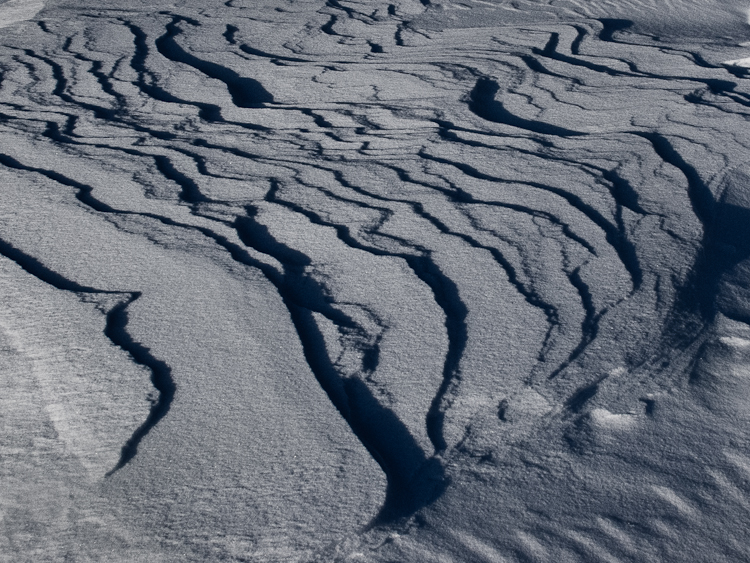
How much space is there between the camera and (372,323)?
7.86 feet

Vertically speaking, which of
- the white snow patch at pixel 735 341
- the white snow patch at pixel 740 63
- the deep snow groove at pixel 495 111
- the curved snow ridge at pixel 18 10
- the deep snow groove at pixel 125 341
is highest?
the white snow patch at pixel 740 63

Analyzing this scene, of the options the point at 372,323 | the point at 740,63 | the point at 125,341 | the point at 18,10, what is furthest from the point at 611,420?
the point at 18,10

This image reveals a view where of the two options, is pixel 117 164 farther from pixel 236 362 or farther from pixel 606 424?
pixel 606 424

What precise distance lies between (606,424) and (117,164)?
2.39 metres

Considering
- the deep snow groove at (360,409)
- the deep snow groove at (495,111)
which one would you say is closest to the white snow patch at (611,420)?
the deep snow groove at (360,409)

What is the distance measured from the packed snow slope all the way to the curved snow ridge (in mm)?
1824

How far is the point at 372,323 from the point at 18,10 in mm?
5500

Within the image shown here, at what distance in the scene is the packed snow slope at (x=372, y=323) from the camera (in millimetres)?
1731

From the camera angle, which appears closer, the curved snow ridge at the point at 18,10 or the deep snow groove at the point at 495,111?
the deep snow groove at the point at 495,111

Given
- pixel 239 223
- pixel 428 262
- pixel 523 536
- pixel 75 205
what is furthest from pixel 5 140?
pixel 523 536

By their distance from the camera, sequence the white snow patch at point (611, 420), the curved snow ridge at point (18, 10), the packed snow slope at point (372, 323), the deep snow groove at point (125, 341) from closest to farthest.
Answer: the packed snow slope at point (372, 323) → the deep snow groove at point (125, 341) → the white snow patch at point (611, 420) → the curved snow ridge at point (18, 10)

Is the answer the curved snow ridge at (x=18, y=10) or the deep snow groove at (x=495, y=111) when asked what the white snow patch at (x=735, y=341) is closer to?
the deep snow groove at (x=495, y=111)

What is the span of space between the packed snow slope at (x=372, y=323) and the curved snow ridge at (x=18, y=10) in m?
1.82

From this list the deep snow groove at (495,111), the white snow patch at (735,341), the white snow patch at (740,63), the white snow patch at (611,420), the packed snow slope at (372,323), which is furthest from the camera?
the white snow patch at (740,63)
